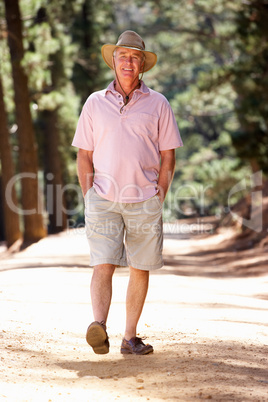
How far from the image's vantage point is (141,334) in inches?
232

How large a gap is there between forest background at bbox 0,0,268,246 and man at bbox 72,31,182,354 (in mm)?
12768

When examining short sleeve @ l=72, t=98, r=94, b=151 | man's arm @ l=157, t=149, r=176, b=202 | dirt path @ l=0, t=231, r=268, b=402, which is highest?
short sleeve @ l=72, t=98, r=94, b=151

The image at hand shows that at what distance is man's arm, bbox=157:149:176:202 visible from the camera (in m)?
4.97

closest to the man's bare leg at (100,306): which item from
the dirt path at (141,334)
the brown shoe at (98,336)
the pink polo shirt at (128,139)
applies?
the brown shoe at (98,336)

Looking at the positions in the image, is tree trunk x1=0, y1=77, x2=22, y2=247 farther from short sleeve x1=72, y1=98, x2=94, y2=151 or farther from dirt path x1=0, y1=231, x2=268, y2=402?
short sleeve x1=72, y1=98, x2=94, y2=151

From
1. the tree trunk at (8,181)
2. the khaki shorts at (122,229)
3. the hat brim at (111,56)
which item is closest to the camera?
the khaki shorts at (122,229)

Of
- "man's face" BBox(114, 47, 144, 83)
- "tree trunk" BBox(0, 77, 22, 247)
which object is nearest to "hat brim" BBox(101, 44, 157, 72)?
"man's face" BBox(114, 47, 144, 83)

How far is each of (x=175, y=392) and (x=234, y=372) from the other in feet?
2.19

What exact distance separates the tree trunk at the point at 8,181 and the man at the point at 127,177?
15294 millimetres

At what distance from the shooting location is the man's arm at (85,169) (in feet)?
16.5

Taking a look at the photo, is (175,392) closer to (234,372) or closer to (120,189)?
(234,372)

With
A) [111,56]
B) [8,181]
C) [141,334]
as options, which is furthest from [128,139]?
[8,181]

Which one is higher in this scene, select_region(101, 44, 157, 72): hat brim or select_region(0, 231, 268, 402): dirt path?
select_region(101, 44, 157, 72): hat brim

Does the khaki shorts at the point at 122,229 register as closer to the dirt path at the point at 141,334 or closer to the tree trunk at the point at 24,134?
the dirt path at the point at 141,334
